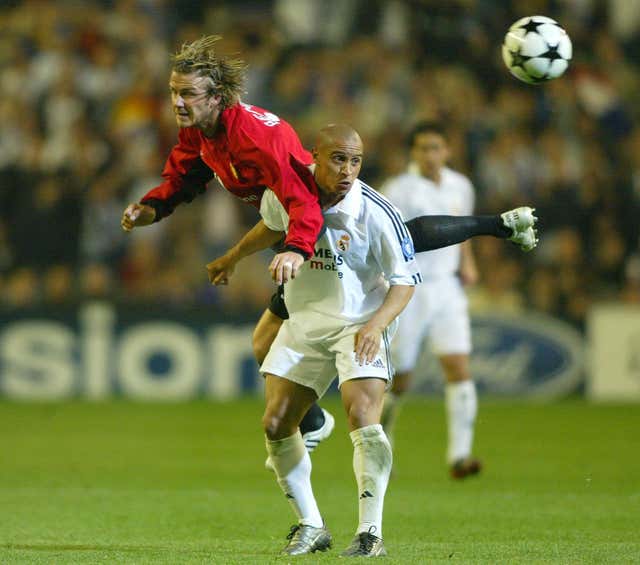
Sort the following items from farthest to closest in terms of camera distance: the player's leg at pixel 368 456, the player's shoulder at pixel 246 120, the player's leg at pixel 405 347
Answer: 1. the player's leg at pixel 405 347
2. the player's shoulder at pixel 246 120
3. the player's leg at pixel 368 456

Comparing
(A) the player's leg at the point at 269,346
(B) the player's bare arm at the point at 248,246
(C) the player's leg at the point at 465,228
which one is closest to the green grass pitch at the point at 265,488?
(A) the player's leg at the point at 269,346

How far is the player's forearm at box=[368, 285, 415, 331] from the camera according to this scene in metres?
5.80

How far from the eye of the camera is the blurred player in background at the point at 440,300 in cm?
901

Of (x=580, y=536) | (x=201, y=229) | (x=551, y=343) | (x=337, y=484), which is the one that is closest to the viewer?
(x=580, y=536)

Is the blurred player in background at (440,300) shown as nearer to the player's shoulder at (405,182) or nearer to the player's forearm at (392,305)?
the player's shoulder at (405,182)

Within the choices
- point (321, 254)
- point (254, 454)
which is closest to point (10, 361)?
point (254, 454)

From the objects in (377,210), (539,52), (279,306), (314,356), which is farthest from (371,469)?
(539,52)

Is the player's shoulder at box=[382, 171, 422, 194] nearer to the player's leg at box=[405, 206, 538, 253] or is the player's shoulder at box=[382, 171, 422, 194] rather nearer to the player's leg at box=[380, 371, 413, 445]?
the player's leg at box=[380, 371, 413, 445]

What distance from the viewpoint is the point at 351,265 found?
599 cm

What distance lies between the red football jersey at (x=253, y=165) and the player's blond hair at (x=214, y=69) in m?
0.08

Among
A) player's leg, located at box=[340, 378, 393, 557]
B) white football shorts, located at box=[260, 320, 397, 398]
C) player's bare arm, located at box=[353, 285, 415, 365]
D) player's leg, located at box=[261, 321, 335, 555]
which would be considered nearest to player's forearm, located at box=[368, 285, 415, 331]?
player's bare arm, located at box=[353, 285, 415, 365]

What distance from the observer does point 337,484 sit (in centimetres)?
877

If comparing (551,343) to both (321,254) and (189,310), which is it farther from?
(321,254)

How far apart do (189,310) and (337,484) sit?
5489 millimetres
